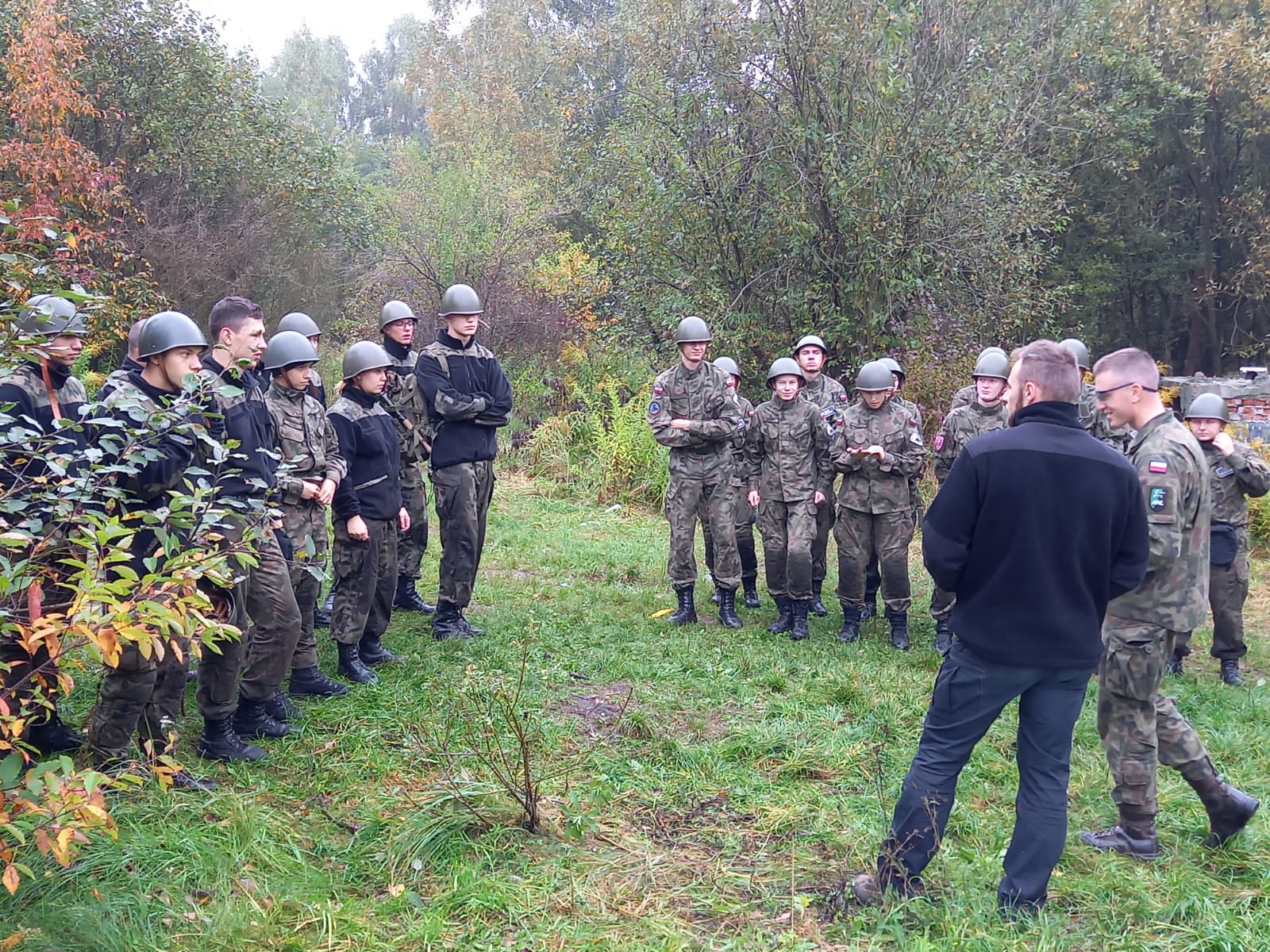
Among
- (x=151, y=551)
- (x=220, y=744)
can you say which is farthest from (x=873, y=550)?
(x=151, y=551)

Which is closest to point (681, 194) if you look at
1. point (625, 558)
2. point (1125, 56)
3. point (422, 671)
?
point (625, 558)

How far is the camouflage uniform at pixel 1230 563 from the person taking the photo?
21.7 feet

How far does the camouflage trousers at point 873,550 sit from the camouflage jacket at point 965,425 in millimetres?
559

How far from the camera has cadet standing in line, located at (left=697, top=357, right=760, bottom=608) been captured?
823 centimetres

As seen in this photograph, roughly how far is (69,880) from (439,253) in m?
16.1

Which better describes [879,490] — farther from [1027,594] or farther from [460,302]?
[1027,594]

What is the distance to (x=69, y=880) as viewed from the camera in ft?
11.5

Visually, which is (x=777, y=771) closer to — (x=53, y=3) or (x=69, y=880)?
(x=69, y=880)

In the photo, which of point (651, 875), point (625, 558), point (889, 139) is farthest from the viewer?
point (889, 139)

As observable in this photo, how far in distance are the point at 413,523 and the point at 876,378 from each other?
3748 mm

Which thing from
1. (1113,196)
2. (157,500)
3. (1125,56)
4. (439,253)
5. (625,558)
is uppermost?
(1125,56)

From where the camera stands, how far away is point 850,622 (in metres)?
7.64

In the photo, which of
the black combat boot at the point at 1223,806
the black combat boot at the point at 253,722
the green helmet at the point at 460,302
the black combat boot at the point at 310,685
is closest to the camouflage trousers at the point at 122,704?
the black combat boot at the point at 253,722

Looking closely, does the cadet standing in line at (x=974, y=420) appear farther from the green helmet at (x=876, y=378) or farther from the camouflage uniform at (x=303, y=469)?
the camouflage uniform at (x=303, y=469)
